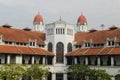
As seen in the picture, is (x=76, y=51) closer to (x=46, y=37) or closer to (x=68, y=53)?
(x=68, y=53)

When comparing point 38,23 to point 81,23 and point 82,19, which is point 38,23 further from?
point 82,19

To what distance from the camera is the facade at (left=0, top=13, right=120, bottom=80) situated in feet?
170

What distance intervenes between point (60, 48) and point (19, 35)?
29.6ft

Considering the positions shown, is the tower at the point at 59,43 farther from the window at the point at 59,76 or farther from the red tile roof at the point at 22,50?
the red tile roof at the point at 22,50

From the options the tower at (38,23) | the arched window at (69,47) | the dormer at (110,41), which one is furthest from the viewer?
the tower at (38,23)

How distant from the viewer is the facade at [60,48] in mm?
51719

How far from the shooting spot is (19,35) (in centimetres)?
5819

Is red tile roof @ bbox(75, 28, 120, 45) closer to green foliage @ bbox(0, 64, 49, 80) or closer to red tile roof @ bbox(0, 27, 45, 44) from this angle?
red tile roof @ bbox(0, 27, 45, 44)

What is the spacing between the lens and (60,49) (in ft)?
194

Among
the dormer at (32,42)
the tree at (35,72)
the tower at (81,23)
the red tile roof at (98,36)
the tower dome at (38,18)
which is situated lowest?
the tree at (35,72)

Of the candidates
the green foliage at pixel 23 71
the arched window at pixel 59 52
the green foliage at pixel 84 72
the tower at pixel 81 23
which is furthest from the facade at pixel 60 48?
the tower at pixel 81 23

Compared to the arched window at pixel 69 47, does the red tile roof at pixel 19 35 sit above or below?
above

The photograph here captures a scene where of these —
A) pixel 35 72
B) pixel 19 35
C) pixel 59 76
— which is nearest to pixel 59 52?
pixel 59 76

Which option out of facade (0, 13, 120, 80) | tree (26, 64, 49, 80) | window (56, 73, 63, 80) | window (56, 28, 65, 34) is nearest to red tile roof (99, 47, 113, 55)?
facade (0, 13, 120, 80)
